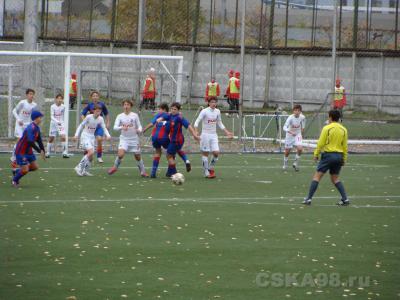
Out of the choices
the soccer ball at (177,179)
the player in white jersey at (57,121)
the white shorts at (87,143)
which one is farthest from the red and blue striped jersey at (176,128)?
the player in white jersey at (57,121)

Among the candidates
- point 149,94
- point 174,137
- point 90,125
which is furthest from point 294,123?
point 149,94

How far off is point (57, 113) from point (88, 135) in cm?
435

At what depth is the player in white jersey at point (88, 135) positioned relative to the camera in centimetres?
2422

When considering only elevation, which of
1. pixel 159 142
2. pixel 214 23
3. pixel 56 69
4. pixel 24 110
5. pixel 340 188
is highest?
pixel 214 23

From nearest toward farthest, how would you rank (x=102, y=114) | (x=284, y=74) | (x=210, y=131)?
1. (x=210, y=131)
2. (x=102, y=114)
3. (x=284, y=74)

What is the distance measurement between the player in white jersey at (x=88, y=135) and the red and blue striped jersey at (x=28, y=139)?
2.66m

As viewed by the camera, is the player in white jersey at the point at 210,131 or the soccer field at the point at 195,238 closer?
the soccer field at the point at 195,238

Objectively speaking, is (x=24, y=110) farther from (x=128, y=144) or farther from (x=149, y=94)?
(x=149, y=94)

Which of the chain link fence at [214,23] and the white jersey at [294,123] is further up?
the chain link fence at [214,23]

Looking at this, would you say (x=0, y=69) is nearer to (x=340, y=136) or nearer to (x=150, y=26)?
(x=150, y=26)

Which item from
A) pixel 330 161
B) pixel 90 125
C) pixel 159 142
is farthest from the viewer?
pixel 90 125

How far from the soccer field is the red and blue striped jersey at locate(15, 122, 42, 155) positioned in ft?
2.52

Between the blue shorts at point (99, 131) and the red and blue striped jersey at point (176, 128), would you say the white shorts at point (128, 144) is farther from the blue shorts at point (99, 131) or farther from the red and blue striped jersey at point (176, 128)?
the blue shorts at point (99, 131)

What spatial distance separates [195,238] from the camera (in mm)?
15609
